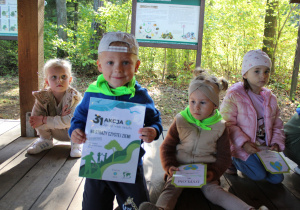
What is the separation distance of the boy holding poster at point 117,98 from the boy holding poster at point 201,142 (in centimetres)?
42

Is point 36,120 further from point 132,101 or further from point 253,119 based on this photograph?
point 253,119

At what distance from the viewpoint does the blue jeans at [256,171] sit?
2436 mm

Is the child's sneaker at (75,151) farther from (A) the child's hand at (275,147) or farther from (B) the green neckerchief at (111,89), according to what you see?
(A) the child's hand at (275,147)

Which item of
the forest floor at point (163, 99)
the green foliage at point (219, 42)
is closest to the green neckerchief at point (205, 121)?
the forest floor at point (163, 99)

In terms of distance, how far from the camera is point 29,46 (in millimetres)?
3207

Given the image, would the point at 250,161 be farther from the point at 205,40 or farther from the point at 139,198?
the point at 205,40

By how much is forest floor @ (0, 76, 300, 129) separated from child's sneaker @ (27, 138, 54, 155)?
86.8 inches

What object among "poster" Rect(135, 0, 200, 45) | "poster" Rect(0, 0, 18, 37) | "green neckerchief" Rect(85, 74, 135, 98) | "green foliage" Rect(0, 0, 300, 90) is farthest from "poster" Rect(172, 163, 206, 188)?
"green foliage" Rect(0, 0, 300, 90)

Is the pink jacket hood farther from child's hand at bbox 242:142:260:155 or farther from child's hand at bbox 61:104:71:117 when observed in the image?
child's hand at bbox 61:104:71:117

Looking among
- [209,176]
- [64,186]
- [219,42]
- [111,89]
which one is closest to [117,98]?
[111,89]

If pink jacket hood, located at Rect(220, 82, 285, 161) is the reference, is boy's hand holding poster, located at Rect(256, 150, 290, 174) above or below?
below

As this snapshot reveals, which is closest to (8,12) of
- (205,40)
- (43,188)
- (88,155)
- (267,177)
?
(43,188)

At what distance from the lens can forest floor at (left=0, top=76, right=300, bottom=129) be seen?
5555mm

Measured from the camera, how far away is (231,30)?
7168 millimetres
